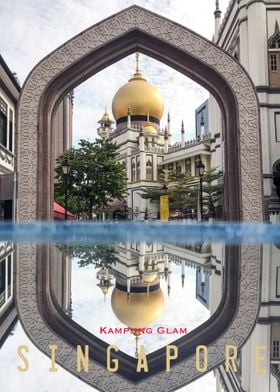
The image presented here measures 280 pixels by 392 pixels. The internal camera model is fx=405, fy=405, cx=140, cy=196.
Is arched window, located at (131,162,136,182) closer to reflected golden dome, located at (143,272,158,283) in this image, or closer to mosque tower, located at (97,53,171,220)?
mosque tower, located at (97,53,171,220)

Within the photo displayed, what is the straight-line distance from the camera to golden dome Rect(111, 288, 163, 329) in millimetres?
1972

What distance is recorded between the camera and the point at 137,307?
7.31 feet

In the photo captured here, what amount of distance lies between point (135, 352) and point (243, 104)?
35.3 ft

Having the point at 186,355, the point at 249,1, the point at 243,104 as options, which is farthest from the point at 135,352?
the point at 249,1

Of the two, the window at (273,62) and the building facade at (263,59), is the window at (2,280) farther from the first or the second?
the window at (273,62)

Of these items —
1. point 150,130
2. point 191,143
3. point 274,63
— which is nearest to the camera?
point 274,63

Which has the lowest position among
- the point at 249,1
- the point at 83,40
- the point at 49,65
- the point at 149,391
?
the point at 149,391

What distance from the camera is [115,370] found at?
5.26 feet

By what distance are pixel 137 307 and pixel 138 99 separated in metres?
35.4

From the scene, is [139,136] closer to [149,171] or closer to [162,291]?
[149,171]

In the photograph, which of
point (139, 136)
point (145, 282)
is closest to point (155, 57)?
point (145, 282)

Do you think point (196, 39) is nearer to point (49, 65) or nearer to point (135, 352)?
point (49, 65)

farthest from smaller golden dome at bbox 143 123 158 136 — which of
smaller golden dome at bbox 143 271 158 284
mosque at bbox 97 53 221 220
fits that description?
smaller golden dome at bbox 143 271 158 284

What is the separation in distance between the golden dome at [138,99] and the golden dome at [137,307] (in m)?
35.0
